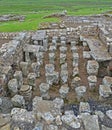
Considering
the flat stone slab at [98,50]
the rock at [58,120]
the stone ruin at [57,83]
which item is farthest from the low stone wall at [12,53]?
the rock at [58,120]

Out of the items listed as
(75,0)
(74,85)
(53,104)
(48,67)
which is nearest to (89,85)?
(74,85)

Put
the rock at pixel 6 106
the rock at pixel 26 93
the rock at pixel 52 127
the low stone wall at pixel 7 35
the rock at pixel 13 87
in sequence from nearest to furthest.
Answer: the rock at pixel 52 127 < the rock at pixel 6 106 < the rock at pixel 26 93 < the rock at pixel 13 87 < the low stone wall at pixel 7 35

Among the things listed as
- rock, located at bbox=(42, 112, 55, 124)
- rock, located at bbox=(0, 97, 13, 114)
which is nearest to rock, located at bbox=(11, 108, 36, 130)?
rock, located at bbox=(42, 112, 55, 124)

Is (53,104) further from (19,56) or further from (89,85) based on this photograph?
(19,56)

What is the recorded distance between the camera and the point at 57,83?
15.9 meters

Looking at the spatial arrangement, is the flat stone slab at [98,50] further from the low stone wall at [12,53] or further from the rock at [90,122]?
the rock at [90,122]

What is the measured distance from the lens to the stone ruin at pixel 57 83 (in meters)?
8.62

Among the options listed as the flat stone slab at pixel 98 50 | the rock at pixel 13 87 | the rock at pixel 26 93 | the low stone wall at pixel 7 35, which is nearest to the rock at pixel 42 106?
the rock at pixel 26 93

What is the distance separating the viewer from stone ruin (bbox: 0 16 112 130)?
862 cm

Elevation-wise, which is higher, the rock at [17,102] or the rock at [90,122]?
the rock at [90,122]

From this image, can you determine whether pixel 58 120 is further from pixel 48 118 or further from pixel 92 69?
pixel 92 69

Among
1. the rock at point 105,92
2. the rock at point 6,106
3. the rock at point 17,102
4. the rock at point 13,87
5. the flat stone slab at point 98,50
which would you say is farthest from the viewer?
the flat stone slab at point 98,50

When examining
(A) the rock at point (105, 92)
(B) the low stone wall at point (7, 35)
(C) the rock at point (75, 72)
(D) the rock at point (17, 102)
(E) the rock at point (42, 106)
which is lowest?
(C) the rock at point (75, 72)

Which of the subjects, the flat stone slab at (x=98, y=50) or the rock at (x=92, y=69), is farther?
the flat stone slab at (x=98, y=50)
